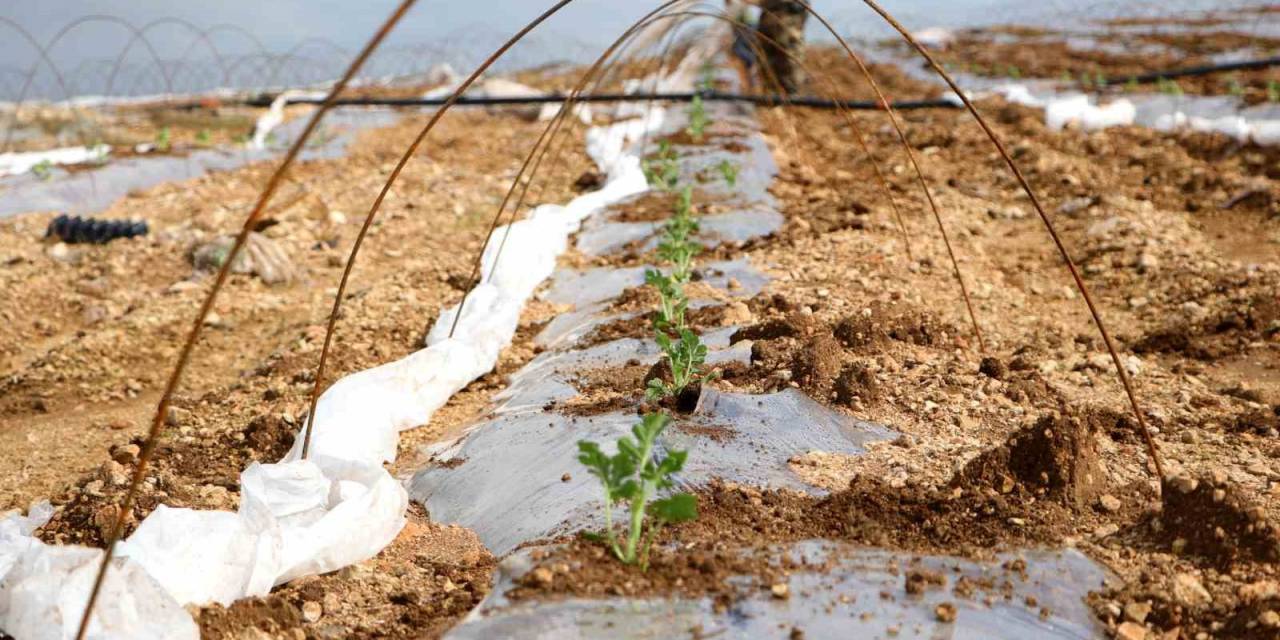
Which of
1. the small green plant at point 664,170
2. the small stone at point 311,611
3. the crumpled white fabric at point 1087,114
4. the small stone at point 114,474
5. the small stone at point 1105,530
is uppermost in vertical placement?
the crumpled white fabric at point 1087,114

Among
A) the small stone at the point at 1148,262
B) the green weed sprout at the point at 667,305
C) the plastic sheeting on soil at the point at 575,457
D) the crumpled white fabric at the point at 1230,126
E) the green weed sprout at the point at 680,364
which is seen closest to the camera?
the plastic sheeting on soil at the point at 575,457

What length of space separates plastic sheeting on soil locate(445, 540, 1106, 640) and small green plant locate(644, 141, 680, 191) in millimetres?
4544

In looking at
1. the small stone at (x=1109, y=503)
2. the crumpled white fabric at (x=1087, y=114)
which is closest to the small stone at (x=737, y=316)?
the small stone at (x=1109, y=503)

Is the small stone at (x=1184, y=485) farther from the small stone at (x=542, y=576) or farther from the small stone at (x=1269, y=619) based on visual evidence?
the small stone at (x=542, y=576)

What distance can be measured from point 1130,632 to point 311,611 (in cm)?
176

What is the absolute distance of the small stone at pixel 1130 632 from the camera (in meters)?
2.00

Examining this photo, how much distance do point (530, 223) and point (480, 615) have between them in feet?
12.7

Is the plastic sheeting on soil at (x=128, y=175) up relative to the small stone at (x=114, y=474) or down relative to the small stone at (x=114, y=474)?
down

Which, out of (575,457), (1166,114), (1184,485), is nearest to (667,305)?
(575,457)

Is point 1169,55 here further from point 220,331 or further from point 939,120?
point 220,331

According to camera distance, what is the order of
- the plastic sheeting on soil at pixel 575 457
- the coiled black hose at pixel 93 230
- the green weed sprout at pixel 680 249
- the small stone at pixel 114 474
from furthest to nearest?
the coiled black hose at pixel 93 230, the green weed sprout at pixel 680 249, the small stone at pixel 114 474, the plastic sheeting on soil at pixel 575 457

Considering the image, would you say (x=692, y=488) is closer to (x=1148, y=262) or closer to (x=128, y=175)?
(x=1148, y=262)

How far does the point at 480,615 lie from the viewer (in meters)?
1.88

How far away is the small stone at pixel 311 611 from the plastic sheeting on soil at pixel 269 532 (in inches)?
4.2
